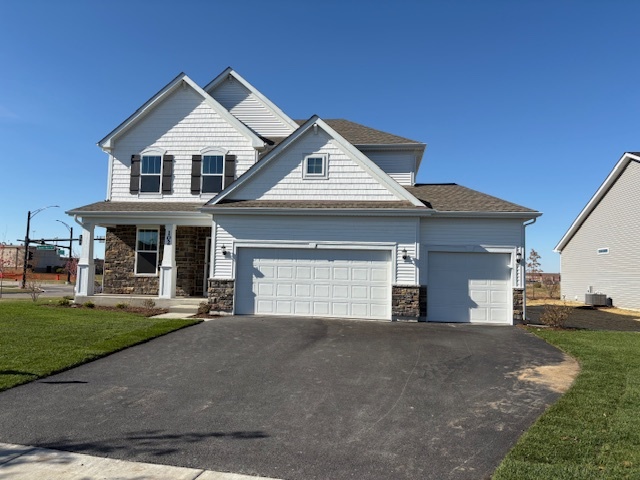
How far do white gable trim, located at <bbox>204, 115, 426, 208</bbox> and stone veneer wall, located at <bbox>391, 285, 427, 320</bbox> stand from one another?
300 centimetres

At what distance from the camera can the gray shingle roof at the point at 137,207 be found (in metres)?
15.4

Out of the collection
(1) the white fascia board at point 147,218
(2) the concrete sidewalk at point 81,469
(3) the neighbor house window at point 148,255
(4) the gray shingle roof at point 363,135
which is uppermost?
(4) the gray shingle roof at point 363,135

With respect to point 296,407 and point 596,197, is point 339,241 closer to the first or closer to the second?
point 296,407

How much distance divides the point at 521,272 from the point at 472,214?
2417 millimetres

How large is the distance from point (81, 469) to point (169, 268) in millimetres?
11678

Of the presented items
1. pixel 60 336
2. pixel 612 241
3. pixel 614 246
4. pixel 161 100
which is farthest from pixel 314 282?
pixel 612 241

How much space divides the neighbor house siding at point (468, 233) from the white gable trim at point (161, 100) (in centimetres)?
817

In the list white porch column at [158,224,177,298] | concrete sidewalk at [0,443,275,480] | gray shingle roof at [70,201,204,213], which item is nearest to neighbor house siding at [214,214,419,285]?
gray shingle roof at [70,201,204,213]

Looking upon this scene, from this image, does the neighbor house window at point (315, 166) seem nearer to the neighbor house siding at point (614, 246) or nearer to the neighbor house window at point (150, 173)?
the neighbor house window at point (150, 173)

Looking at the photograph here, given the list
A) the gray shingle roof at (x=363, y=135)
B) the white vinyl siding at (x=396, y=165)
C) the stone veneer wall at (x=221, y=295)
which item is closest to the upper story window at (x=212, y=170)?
the stone veneer wall at (x=221, y=295)

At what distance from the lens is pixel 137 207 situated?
16328mm

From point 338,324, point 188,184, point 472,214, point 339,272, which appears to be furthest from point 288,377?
point 188,184

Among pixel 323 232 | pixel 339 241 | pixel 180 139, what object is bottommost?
pixel 339 241

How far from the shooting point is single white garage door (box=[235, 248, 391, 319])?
524 inches
